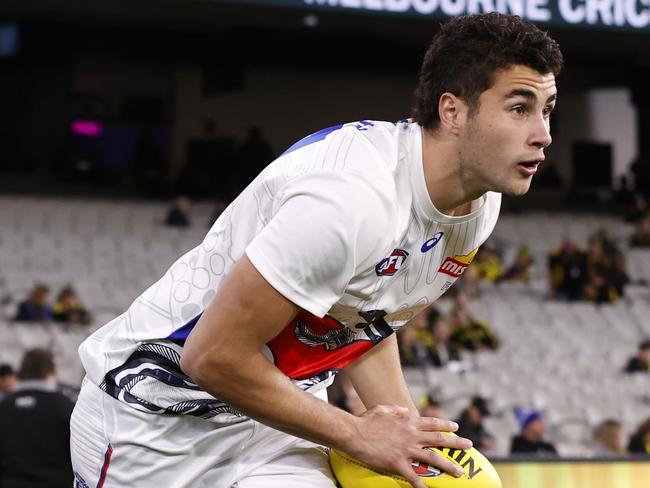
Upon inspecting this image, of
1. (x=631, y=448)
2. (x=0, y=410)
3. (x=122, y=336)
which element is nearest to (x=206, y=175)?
(x=631, y=448)

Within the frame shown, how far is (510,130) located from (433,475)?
2.45 feet

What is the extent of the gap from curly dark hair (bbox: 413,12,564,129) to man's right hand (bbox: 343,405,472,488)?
0.63 metres

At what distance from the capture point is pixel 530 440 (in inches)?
311

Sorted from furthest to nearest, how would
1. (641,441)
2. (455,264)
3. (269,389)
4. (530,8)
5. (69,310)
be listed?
(530,8) < (69,310) < (641,441) < (455,264) < (269,389)

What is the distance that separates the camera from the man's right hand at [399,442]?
2.18m

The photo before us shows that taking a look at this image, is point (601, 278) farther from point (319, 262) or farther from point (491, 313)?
point (319, 262)

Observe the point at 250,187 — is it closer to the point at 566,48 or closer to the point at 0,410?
the point at 0,410

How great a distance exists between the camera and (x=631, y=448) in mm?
8148

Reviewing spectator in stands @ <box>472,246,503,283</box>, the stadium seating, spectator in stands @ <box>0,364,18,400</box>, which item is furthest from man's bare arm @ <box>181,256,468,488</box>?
spectator in stands @ <box>472,246,503,283</box>

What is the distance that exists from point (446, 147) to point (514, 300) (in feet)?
35.4

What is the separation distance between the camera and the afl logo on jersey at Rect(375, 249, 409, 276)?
2195 millimetres

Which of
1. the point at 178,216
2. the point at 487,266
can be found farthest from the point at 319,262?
the point at 178,216

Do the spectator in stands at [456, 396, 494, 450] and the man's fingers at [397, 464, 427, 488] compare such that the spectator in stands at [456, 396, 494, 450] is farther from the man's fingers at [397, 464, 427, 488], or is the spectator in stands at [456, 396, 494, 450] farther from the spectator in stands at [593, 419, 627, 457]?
the man's fingers at [397, 464, 427, 488]

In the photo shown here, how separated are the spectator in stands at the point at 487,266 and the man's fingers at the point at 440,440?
35.1ft
